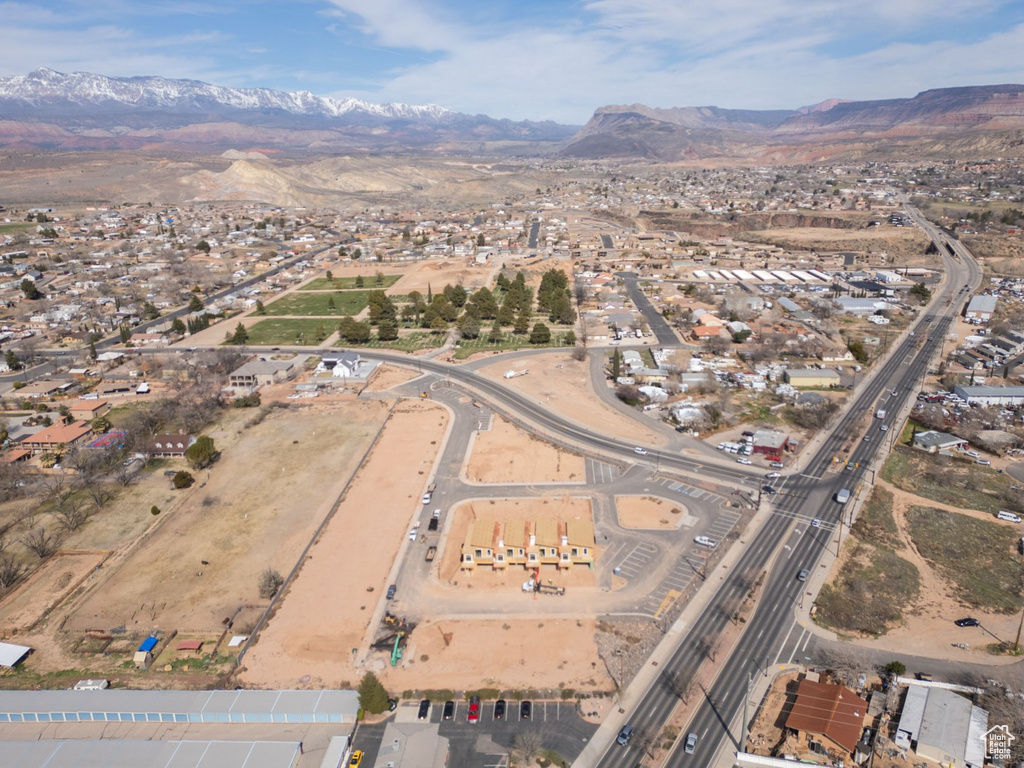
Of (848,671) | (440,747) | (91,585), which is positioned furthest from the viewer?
(91,585)

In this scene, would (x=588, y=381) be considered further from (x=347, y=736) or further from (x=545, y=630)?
(x=347, y=736)

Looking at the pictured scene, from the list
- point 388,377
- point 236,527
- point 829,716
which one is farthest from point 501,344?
point 829,716

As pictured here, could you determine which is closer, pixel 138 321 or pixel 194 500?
pixel 194 500

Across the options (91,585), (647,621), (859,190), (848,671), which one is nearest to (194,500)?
(91,585)

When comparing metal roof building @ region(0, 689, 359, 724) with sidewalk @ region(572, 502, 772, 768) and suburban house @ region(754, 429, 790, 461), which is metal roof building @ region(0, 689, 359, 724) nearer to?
sidewalk @ region(572, 502, 772, 768)

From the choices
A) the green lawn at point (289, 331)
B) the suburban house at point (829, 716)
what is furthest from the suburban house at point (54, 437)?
the suburban house at point (829, 716)

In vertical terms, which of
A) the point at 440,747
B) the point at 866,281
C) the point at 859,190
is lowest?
the point at 440,747

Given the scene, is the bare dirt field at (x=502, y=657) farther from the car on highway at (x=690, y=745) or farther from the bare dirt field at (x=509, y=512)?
the bare dirt field at (x=509, y=512)
